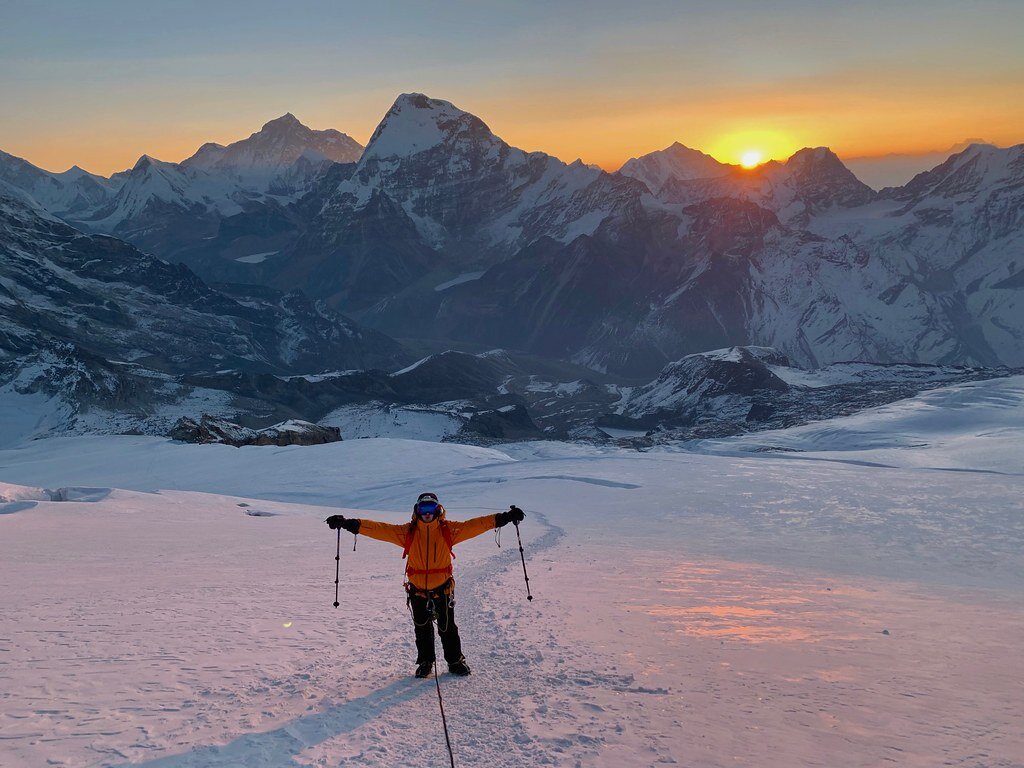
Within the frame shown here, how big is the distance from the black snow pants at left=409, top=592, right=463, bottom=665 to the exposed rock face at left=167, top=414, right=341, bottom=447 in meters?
62.1

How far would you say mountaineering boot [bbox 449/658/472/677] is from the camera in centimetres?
1122

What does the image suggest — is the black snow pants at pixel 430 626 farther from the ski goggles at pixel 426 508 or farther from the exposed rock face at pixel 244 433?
the exposed rock face at pixel 244 433

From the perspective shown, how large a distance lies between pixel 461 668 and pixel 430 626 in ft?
2.22

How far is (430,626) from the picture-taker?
1116 centimetres

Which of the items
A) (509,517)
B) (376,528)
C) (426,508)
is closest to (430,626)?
(376,528)

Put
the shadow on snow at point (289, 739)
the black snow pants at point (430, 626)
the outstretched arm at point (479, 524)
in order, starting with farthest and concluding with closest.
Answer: the outstretched arm at point (479, 524), the black snow pants at point (430, 626), the shadow on snow at point (289, 739)

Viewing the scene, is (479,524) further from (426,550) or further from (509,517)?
(426,550)

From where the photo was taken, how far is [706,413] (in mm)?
195625

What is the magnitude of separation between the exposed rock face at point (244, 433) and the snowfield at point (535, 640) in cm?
4198

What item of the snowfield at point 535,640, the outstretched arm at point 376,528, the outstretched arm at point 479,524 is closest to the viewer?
the snowfield at point 535,640

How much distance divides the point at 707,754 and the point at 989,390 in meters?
112

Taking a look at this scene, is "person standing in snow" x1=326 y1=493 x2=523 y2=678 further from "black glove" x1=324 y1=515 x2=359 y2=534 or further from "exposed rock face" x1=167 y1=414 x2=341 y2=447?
"exposed rock face" x1=167 y1=414 x2=341 y2=447

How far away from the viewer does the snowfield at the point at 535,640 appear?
894 centimetres

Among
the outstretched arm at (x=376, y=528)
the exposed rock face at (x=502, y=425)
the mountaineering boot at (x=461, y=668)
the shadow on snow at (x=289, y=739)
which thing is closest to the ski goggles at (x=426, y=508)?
the outstretched arm at (x=376, y=528)
